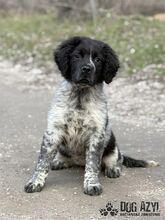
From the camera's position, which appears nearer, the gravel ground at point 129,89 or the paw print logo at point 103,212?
the paw print logo at point 103,212

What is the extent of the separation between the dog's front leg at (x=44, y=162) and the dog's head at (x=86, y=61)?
579 mm

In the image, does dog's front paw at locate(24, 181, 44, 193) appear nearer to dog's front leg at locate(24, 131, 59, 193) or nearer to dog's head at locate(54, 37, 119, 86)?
dog's front leg at locate(24, 131, 59, 193)

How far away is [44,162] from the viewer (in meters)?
5.39

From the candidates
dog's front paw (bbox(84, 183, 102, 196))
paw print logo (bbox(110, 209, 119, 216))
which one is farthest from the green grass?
paw print logo (bbox(110, 209, 119, 216))

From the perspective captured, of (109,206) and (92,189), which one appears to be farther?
(92,189)

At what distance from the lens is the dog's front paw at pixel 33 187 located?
17.2 feet

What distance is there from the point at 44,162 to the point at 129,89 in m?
4.51

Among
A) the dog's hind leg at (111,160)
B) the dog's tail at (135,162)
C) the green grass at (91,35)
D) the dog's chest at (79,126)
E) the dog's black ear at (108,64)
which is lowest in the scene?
the green grass at (91,35)

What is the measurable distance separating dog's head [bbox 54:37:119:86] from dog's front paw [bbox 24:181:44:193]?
1.02 meters

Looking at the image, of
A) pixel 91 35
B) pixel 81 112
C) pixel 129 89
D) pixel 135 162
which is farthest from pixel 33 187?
pixel 91 35

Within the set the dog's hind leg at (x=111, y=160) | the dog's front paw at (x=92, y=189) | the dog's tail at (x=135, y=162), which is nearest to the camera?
the dog's front paw at (x=92, y=189)

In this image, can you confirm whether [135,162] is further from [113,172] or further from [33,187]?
[33,187]

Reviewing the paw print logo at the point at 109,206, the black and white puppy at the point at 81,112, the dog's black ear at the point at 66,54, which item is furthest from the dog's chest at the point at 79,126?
the paw print logo at the point at 109,206

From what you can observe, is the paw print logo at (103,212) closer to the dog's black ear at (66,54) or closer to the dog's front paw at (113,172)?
the dog's front paw at (113,172)
